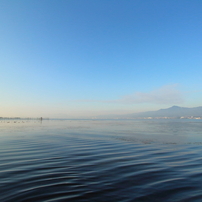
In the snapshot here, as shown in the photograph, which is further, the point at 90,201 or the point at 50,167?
the point at 50,167

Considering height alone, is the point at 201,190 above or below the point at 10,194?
below

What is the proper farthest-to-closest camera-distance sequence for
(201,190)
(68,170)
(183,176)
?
1. (68,170)
2. (183,176)
3. (201,190)

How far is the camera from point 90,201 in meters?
5.26

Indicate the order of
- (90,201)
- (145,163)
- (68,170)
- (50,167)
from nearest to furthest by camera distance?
(90,201) → (68,170) → (50,167) → (145,163)

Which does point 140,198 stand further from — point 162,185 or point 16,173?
point 16,173

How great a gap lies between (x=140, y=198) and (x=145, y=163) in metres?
4.61

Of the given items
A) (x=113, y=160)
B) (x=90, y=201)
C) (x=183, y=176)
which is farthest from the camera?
(x=113, y=160)

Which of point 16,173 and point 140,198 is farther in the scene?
point 16,173

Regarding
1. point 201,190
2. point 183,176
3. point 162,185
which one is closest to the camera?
point 201,190

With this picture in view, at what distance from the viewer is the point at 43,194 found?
565 centimetres

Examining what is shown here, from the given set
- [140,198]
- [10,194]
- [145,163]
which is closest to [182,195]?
[140,198]

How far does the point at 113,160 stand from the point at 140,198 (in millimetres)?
5119

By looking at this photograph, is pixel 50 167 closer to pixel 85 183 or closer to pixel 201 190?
pixel 85 183

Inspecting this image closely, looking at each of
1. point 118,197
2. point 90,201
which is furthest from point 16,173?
point 118,197
